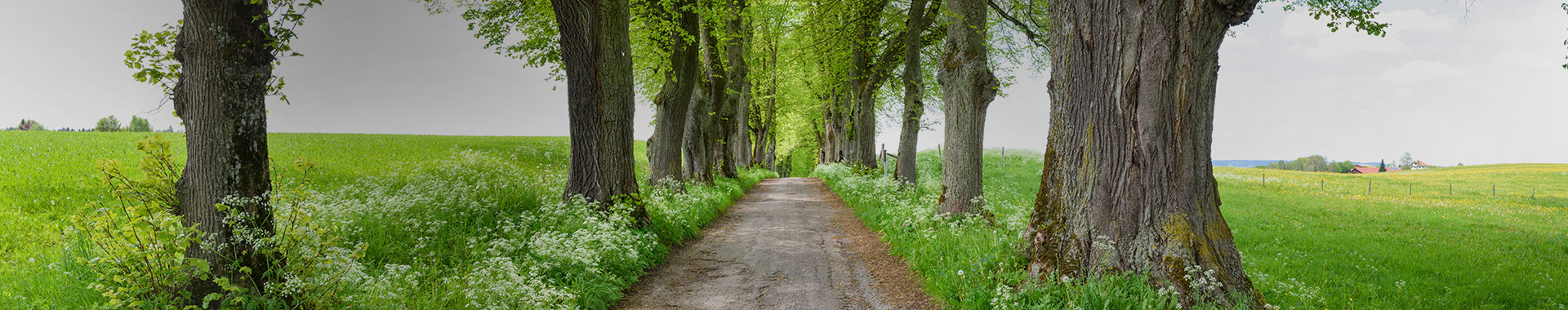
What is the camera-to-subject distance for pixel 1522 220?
66.0 feet

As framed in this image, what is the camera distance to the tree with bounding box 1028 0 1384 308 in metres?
5.06

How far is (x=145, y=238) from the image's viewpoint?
3.97 meters

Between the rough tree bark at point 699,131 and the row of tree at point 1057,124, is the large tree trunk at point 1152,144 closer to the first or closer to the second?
the row of tree at point 1057,124

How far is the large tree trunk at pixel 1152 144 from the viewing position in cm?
507

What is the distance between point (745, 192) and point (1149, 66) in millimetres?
16247

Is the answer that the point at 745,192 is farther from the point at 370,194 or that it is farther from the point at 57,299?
the point at 57,299

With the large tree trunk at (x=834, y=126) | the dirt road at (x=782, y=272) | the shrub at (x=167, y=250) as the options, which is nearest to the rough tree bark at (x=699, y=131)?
the dirt road at (x=782, y=272)

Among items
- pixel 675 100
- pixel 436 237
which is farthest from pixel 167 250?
pixel 675 100

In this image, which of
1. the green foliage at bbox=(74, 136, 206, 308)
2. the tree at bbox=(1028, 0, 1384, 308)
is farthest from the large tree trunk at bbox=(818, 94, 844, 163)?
the green foliage at bbox=(74, 136, 206, 308)

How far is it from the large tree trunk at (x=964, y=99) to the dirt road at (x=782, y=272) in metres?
1.69

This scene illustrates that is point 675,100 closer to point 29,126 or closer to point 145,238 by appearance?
point 145,238

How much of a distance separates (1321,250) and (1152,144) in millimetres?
11038

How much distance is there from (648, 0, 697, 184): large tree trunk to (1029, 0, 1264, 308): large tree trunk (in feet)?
33.8

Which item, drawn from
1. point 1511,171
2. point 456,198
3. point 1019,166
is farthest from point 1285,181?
point 456,198
